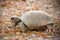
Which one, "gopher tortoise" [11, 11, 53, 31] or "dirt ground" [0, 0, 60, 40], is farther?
"gopher tortoise" [11, 11, 53, 31]

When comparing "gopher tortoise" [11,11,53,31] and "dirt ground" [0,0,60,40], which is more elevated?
"gopher tortoise" [11,11,53,31]

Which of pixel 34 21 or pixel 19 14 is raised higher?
→ pixel 34 21

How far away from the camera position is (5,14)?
12.8ft

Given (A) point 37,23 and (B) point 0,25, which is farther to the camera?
(B) point 0,25

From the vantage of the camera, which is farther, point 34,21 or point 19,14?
point 19,14

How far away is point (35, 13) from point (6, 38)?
0.61m

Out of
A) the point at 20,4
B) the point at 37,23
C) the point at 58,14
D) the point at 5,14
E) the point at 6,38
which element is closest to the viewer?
the point at 6,38

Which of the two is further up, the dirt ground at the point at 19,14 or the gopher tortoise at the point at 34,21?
the gopher tortoise at the point at 34,21

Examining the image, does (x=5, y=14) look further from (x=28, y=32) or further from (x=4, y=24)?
(x=28, y=32)

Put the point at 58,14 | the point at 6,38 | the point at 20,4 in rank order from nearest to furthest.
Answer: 1. the point at 6,38
2. the point at 58,14
3. the point at 20,4

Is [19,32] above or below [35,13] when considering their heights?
below

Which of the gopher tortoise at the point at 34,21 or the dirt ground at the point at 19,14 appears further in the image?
the gopher tortoise at the point at 34,21

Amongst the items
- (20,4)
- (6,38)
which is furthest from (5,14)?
(6,38)

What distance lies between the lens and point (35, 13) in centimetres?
292
